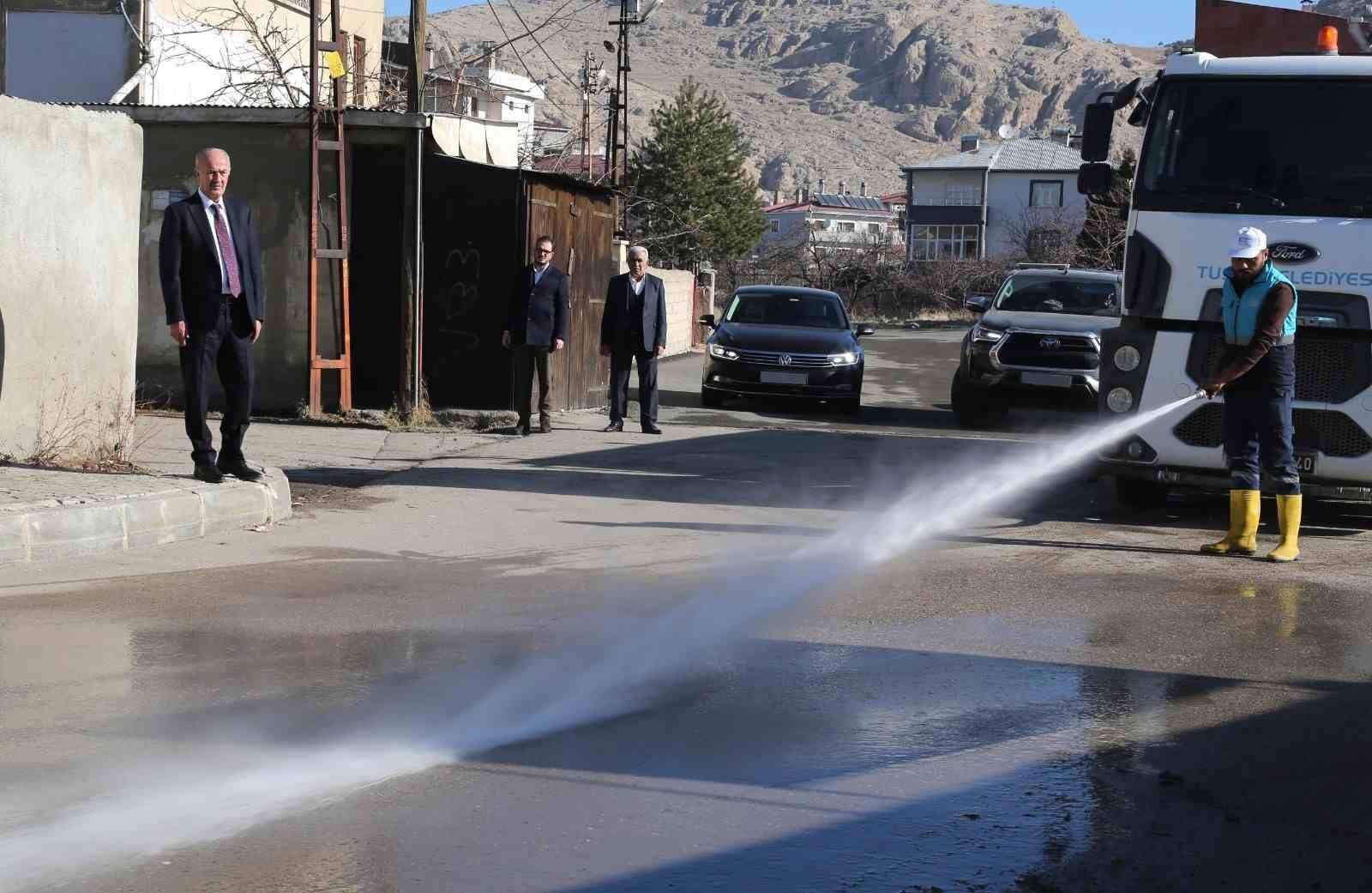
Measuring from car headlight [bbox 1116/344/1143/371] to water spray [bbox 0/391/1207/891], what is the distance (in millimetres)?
2551

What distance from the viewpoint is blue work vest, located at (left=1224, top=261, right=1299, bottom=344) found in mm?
9852

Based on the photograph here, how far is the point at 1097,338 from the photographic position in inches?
731

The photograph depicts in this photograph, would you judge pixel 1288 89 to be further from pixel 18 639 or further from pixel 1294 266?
pixel 18 639

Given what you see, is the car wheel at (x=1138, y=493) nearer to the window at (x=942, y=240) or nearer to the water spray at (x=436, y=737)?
the water spray at (x=436, y=737)

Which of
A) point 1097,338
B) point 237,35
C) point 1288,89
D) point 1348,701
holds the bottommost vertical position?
point 1348,701

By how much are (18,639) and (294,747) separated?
1.96 metres

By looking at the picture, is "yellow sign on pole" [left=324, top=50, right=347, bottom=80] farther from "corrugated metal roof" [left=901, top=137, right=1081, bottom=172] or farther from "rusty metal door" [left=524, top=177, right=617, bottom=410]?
"corrugated metal roof" [left=901, top=137, right=1081, bottom=172]

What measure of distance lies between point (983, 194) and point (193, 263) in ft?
354

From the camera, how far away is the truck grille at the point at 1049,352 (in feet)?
61.1

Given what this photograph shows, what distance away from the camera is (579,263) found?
1898 centimetres

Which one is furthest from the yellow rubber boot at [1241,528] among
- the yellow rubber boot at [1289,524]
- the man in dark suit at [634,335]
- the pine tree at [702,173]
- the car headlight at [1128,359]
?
the pine tree at [702,173]

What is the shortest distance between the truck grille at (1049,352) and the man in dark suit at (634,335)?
456cm

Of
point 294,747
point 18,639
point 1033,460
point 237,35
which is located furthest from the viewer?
point 237,35

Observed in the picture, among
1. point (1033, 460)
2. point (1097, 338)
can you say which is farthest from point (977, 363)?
point (1033, 460)
